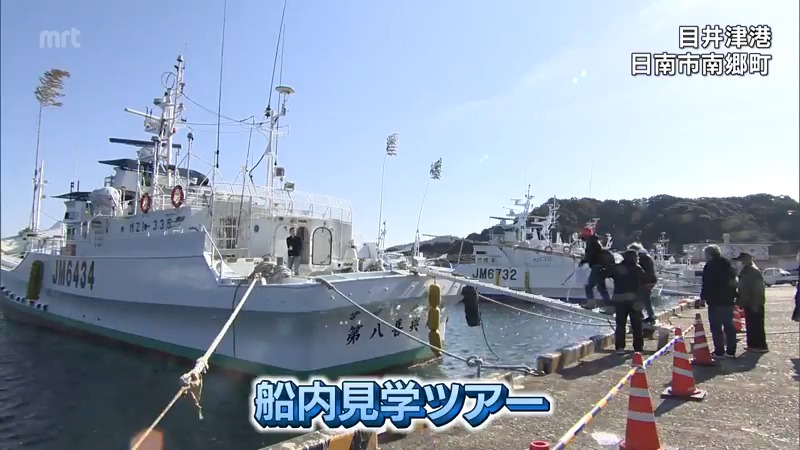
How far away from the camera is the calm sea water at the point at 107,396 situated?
24.9ft

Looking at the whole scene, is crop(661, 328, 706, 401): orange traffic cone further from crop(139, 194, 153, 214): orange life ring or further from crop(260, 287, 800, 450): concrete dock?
crop(139, 194, 153, 214): orange life ring

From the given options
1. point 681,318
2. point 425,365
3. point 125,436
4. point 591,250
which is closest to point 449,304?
point 425,365

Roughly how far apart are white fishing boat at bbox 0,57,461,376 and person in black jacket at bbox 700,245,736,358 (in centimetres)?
473

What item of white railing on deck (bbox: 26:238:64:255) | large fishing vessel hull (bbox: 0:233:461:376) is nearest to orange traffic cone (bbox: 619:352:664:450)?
large fishing vessel hull (bbox: 0:233:461:376)

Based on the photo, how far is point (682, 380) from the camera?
20.9ft

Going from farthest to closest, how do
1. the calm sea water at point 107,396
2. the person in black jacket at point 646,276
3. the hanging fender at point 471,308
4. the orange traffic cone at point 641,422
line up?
the hanging fender at point 471,308
the person in black jacket at point 646,276
the calm sea water at point 107,396
the orange traffic cone at point 641,422

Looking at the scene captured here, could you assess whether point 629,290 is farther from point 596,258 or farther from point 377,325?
point 377,325

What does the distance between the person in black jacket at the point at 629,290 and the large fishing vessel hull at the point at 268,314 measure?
3902 mm

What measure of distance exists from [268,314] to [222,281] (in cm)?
149

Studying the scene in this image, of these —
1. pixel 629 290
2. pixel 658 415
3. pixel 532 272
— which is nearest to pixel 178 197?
pixel 629 290

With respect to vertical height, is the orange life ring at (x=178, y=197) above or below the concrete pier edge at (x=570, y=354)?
above

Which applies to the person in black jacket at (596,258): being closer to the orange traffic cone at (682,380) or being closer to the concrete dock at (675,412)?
the concrete dock at (675,412)

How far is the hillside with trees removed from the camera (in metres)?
69.6

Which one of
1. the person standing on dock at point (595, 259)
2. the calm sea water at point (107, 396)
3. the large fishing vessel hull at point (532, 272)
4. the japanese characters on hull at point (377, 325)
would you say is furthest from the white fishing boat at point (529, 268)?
the person standing on dock at point (595, 259)
